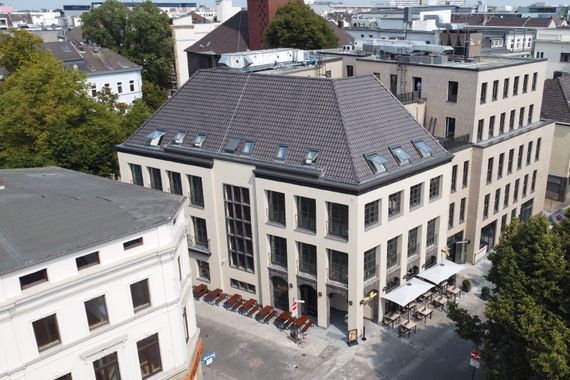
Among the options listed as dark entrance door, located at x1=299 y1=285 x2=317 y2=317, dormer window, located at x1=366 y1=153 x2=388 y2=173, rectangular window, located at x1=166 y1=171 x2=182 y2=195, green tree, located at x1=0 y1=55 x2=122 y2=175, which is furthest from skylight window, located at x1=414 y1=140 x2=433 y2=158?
green tree, located at x1=0 y1=55 x2=122 y2=175

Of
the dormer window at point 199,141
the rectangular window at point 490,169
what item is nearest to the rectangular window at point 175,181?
the dormer window at point 199,141

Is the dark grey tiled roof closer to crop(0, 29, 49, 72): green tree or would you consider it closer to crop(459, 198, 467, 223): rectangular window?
crop(459, 198, 467, 223): rectangular window

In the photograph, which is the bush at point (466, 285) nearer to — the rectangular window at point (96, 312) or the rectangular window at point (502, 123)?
the rectangular window at point (502, 123)

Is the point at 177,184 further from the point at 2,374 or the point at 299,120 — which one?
the point at 2,374

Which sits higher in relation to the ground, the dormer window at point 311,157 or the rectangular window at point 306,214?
the dormer window at point 311,157

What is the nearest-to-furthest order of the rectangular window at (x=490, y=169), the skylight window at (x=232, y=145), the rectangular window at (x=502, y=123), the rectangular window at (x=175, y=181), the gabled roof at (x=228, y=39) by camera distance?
the skylight window at (x=232, y=145) → the rectangular window at (x=175, y=181) → the rectangular window at (x=490, y=169) → the rectangular window at (x=502, y=123) → the gabled roof at (x=228, y=39)

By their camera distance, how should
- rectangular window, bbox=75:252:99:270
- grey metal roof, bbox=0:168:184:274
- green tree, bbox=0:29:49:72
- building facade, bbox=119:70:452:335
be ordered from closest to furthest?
grey metal roof, bbox=0:168:184:274
rectangular window, bbox=75:252:99:270
building facade, bbox=119:70:452:335
green tree, bbox=0:29:49:72
